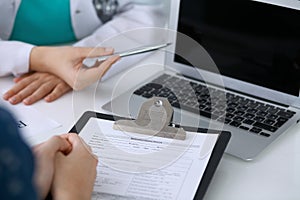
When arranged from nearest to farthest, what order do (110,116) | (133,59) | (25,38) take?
(110,116), (133,59), (25,38)

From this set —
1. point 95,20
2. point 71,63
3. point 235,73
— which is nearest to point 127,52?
point 71,63

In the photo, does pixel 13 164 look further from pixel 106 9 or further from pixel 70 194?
pixel 106 9

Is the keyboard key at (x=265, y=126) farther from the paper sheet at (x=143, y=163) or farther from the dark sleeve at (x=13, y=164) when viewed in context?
the dark sleeve at (x=13, y=164)

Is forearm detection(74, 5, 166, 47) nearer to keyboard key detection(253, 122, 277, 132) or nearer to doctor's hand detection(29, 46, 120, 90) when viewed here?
doctor's hand detection(29, 46, 120, 90)

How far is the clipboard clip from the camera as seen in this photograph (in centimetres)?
81

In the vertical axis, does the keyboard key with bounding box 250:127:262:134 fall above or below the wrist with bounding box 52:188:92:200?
below

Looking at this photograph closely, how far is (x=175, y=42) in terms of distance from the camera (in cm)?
103

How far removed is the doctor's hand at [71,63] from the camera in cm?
99

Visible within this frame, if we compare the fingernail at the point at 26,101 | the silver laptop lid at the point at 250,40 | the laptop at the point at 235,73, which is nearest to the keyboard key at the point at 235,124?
the laptop at the point at 235,73

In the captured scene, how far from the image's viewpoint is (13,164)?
32 cm

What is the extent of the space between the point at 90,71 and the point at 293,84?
39 cm

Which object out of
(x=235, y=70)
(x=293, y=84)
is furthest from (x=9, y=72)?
(x=293, y=84)

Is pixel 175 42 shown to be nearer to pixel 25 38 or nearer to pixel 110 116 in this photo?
pixel 110 116

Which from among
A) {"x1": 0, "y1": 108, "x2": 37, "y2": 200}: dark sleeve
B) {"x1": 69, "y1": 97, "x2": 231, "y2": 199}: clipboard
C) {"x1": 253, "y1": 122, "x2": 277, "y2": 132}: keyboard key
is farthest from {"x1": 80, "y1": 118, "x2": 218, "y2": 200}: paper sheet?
{"x1": 0, "y1": 108, "x2": 37, "y2": 200}: dark sleeve
